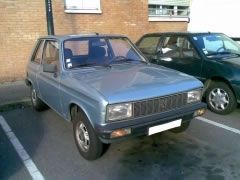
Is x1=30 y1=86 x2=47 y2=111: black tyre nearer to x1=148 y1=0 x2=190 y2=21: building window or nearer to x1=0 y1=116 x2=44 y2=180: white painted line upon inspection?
x1=0 y1=116 x2=44 y2=180: white painted line

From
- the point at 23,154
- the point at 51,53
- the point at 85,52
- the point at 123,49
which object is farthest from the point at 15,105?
the point at 123,49

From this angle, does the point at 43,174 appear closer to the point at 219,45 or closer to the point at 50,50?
the point at 50,50

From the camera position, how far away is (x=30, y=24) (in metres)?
9.21

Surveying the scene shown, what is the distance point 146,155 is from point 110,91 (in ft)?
3.80

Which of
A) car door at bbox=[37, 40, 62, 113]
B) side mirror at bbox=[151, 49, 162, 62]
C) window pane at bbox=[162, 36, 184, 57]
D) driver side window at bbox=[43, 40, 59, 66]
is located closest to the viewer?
car door at bbox=[37, 40, 62, 113]

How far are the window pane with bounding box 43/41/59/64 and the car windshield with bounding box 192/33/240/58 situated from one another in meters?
2.97

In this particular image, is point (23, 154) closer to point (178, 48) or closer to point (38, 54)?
point (38, 54)

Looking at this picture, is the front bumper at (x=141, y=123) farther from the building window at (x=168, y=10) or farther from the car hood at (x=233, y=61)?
the building window at (x=168, y=10)

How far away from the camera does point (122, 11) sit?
35.7 ft

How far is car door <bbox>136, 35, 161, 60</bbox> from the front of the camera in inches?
276

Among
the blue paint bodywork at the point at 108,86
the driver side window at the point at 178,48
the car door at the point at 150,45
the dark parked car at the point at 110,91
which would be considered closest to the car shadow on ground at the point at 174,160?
the dark parked car at the point at 110,91

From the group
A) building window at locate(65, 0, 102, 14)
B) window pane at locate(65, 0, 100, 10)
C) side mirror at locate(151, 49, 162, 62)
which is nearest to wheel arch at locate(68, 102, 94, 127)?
side mirror at locate(151, 49, 162, 62)

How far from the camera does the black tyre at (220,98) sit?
546cm

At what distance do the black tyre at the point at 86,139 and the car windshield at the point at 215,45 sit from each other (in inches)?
127
